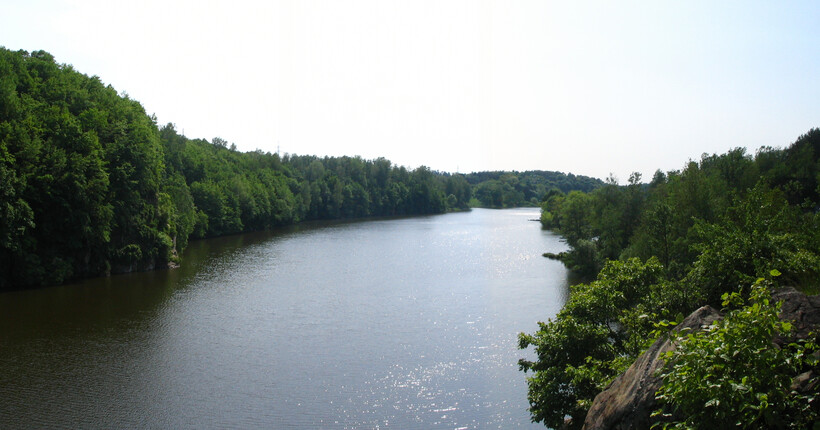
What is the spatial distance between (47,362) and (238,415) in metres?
11.6

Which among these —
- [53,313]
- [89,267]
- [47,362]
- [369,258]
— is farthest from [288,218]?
[47,362]

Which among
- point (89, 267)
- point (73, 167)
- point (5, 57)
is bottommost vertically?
point (89, 267)

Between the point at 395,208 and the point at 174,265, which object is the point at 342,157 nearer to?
the point at 395,208

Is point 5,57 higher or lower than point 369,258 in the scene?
higher

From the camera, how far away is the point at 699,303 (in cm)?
1541

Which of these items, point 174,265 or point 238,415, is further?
point 174,265

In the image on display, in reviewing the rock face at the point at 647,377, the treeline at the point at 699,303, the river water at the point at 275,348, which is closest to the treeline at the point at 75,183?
the river water at the point at 275,348

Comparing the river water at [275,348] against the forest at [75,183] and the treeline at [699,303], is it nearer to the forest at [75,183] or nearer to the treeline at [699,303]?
the forest at [75,183]

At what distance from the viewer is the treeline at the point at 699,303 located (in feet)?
20.7

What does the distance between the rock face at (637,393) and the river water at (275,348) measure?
33.3ft

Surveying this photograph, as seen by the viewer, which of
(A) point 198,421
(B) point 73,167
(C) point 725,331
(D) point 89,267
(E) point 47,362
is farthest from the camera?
(D) point 89,267

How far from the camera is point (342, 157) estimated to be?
15938 centimetres

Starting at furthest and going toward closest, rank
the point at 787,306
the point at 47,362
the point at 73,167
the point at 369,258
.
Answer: the point at 369,258 → the point at 73,167 → the point at 47,362 → the point at 787,306

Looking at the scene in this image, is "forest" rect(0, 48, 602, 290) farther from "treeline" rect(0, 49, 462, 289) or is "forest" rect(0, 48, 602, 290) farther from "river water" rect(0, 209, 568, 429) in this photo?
"river water" rect(0, 209, 568, 429)
